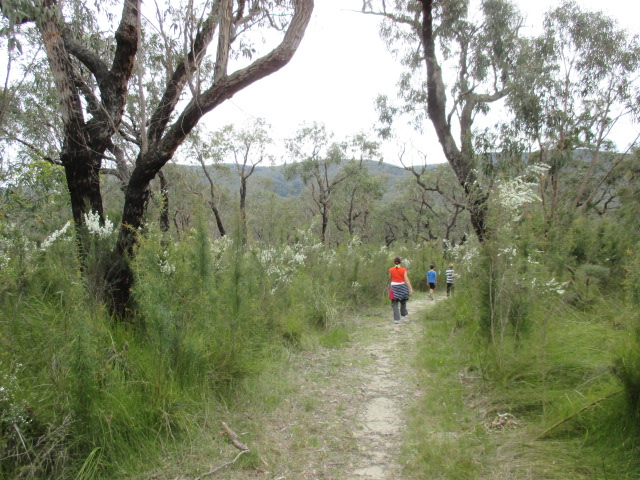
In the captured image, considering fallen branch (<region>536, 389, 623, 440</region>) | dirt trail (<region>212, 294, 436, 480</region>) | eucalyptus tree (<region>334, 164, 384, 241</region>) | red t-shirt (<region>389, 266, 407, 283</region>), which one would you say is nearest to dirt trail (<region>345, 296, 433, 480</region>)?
dirt trail (<region>212, 294, 436, 480</region>)

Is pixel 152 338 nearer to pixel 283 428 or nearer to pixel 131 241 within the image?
pixel 283 428

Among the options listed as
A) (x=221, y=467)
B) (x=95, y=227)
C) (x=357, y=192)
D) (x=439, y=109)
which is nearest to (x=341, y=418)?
(x=221, y=467)

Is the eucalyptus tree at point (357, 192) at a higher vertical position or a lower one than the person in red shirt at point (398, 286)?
higher

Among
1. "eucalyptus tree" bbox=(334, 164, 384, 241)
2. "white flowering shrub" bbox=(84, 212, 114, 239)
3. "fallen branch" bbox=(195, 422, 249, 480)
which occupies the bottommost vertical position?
"fallen branch" bbox=(195, 422, 249, 480)

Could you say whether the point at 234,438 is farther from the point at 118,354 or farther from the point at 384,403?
the point at 384,403

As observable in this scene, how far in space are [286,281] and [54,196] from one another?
18.1 ft

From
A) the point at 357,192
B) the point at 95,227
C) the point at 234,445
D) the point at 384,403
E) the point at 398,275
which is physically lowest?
the point at 384,403

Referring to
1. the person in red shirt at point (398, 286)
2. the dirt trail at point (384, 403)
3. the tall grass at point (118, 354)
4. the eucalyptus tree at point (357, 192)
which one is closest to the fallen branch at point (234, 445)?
the tall grass at point (118, 354)

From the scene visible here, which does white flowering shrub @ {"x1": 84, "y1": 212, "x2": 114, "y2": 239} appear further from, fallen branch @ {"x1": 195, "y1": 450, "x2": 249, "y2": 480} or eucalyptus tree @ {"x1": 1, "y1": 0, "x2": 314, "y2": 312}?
fallen branch @ {"x1": 195, "y1": 450, "x2": 249, "y2": 480}

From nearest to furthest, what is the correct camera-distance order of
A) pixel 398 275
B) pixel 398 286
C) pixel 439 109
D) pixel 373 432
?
1. pixel 373 432
2. pixel 398 275
3. pixel 398 286
4. pixel 439 109

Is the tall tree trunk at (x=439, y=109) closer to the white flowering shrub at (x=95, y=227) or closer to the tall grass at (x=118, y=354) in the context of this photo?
the tall grass at (x=118, y=354)

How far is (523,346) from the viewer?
4359 mm

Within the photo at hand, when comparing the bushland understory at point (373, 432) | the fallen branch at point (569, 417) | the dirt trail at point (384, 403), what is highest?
the fallen branch at point (569, 417)

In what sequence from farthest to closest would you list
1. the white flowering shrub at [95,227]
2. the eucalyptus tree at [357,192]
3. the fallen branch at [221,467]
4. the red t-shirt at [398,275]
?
the eucalyptus tree at [357,192] → the red t-shirt at [398,275] → the white flowering shrub at [95,227] → the fallen branch at [221,467]
